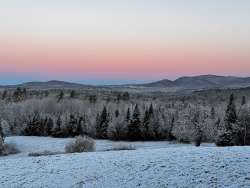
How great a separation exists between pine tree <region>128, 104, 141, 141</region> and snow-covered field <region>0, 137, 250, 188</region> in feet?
209

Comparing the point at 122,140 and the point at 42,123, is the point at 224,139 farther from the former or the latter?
the point at 42,123

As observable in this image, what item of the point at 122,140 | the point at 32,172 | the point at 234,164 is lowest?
the point at 122,140

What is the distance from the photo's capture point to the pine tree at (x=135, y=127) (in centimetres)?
9450

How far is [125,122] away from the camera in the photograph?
99125 mm

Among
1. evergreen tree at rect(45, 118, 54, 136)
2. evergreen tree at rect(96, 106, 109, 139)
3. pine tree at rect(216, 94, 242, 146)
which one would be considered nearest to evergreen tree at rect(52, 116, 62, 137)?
evergreen tree at rect(45, 118, 54, 136)

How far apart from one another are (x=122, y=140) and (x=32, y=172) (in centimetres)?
6844

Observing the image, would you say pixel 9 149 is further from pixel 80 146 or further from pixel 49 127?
pixel 80 146

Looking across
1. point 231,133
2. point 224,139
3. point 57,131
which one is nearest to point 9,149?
point 57,131

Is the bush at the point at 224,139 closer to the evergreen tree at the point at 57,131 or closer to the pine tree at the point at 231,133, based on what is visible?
the pine tree at the point at 231,133

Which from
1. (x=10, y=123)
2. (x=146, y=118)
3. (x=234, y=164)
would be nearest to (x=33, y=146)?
(x=146, y=118)

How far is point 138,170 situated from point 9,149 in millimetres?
52059

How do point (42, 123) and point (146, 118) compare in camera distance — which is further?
point (42, 123)

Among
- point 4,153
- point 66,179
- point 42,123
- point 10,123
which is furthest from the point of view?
point 10,123

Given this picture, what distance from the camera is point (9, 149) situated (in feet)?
234
